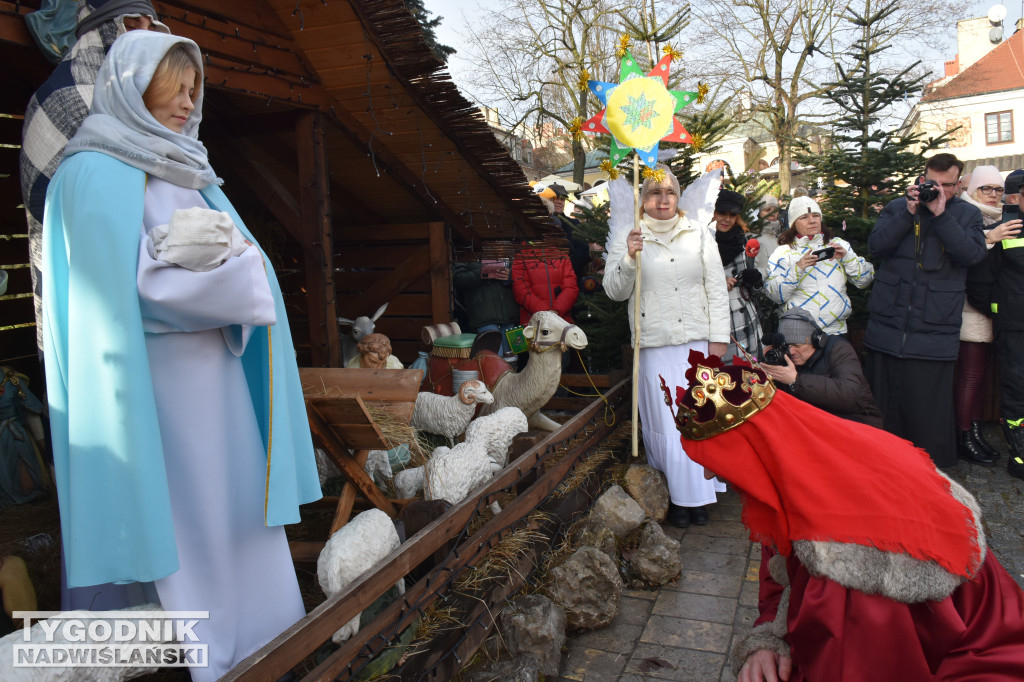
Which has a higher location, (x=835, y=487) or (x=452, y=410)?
(x=835, y=487)

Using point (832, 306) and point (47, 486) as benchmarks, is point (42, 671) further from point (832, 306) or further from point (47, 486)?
point (832, 306)

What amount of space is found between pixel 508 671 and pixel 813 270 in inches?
161

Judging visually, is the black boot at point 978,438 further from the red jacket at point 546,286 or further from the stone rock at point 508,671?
the stone rock at point 508,671

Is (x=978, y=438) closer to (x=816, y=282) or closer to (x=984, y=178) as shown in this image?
(x=816, y=282)

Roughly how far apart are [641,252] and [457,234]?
1.67m

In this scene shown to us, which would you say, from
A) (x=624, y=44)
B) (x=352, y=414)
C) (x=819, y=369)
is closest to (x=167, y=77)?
(x=352, y=414)

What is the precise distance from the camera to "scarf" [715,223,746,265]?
229 inches

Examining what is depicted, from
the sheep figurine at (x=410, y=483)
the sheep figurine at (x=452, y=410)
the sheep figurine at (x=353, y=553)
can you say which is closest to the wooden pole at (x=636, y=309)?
the sheep figurine at (x=452, y=410)

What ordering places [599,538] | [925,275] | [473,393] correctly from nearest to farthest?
[599,538]
[473,393]
[925,275]

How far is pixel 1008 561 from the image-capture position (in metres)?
4.16

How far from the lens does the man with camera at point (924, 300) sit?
5.28 m

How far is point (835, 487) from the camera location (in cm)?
188

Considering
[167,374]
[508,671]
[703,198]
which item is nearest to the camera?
[167,374]

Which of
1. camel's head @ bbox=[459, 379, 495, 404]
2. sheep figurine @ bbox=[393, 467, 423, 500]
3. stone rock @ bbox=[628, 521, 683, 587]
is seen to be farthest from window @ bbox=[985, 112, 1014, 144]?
sheep figurine @ bbox=[393, 467, 423, 500]
